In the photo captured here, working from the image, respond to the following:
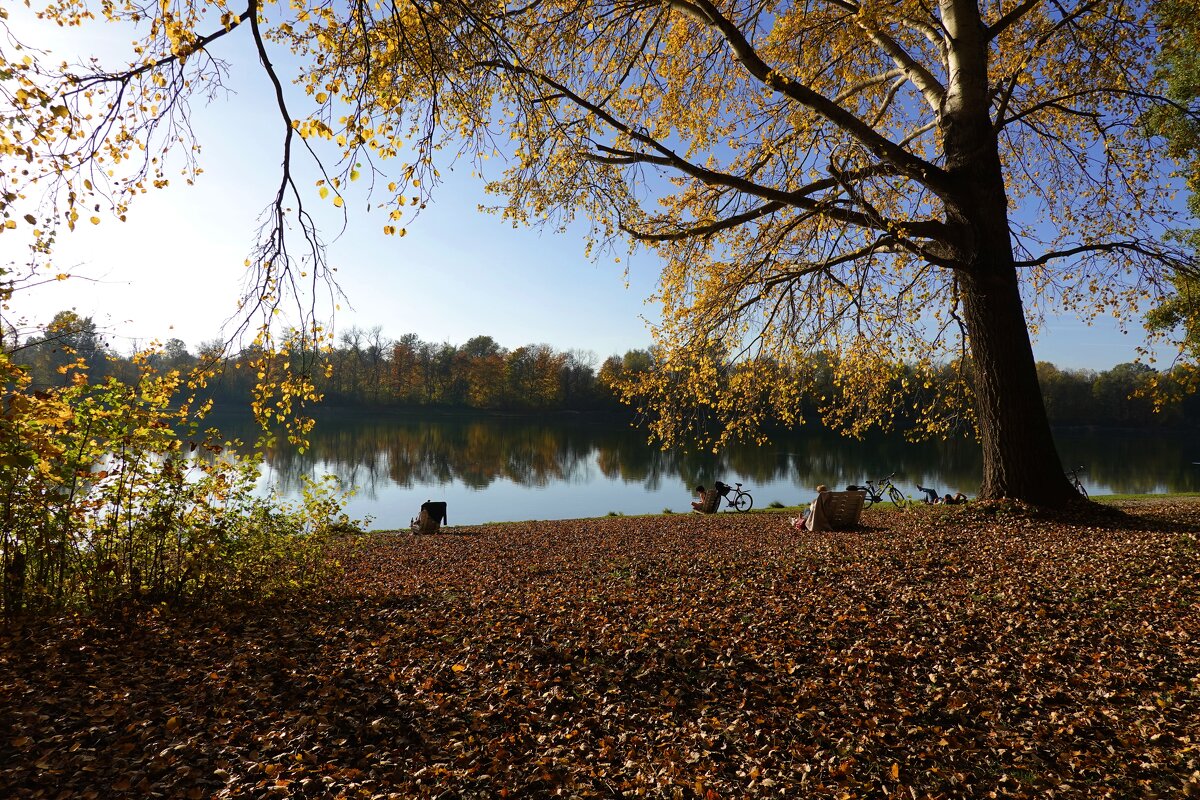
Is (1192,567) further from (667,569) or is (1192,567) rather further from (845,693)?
(667,569)

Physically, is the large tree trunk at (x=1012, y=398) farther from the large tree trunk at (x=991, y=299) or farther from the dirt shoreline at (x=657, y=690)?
the dirt shoreline at (x=657, y=690)

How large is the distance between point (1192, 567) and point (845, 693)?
452cm

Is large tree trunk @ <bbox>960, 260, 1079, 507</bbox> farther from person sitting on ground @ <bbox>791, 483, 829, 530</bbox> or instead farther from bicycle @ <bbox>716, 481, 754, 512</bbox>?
bicycle @ <bbox>716, 481, 754, 512</bbox>

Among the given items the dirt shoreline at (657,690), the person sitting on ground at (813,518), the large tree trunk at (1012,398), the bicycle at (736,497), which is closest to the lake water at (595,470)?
the bicycle at (736,497)

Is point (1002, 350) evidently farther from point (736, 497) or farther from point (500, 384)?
point (500, 384)

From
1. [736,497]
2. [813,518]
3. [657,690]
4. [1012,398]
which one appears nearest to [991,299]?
[1012,398]

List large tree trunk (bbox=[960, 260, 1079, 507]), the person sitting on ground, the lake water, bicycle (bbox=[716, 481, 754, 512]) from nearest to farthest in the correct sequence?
large tree trunk (bbox=[960, 260, 1079, 507]) < the person sitting on ground < bicycle (bbox=[716, 481, 754, 512]) < the lake water

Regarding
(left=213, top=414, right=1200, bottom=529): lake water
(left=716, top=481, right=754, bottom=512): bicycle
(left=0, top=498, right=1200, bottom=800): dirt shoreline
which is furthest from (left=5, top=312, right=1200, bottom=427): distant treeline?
(left=0, top=498, right=1200, bottom=800): dirt shoreline

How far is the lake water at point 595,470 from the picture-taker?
22000 millimetres

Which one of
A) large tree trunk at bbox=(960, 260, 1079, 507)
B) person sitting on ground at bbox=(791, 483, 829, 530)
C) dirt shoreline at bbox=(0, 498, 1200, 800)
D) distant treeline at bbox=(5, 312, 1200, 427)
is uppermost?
distant treeline at bbox=(5, 312, 1200, 427)

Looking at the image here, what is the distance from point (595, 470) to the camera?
3209cm

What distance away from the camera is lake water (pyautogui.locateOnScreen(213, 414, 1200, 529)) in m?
22.0

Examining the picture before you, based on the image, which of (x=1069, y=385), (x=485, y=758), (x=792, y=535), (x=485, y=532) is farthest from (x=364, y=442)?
(x=1069, y=385)

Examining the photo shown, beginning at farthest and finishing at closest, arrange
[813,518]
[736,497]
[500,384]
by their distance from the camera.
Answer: [500,384] → [736,497] → [813,518]
